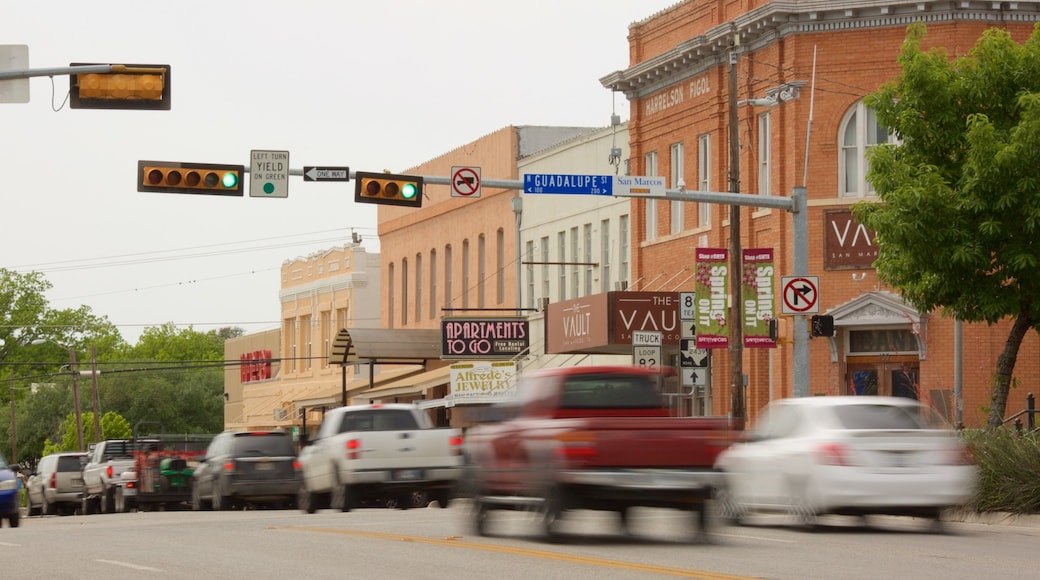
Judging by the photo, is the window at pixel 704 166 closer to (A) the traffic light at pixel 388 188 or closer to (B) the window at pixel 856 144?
(B) the window at pixel 856 144

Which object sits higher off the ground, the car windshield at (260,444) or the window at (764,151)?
the window at (764,151)

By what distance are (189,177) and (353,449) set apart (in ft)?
15.3

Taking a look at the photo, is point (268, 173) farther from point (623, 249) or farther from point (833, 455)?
point (623, 249)

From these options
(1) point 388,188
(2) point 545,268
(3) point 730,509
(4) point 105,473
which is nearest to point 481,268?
(2) point 545,268

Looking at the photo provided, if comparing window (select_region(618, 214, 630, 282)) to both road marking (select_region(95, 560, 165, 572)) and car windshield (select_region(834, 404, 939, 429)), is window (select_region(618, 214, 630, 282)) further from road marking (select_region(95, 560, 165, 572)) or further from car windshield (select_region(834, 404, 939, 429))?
road marking (select_region(95, 560, 165, 572))

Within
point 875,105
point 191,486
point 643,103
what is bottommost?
point 191,486

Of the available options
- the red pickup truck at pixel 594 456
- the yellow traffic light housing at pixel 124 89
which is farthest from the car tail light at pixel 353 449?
the red pickup truck at pixel 594 456

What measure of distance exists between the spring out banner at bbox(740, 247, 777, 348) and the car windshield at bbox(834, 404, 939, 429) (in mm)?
13328

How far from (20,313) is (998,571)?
10405cm

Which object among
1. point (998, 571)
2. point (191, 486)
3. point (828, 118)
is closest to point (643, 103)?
point (828, 118)

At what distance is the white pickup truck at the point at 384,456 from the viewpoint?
26.3 m

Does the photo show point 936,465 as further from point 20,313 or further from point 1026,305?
point 20,313

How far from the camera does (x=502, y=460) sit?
1859 cm

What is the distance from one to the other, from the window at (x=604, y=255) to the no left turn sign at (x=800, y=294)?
73.3 feet
